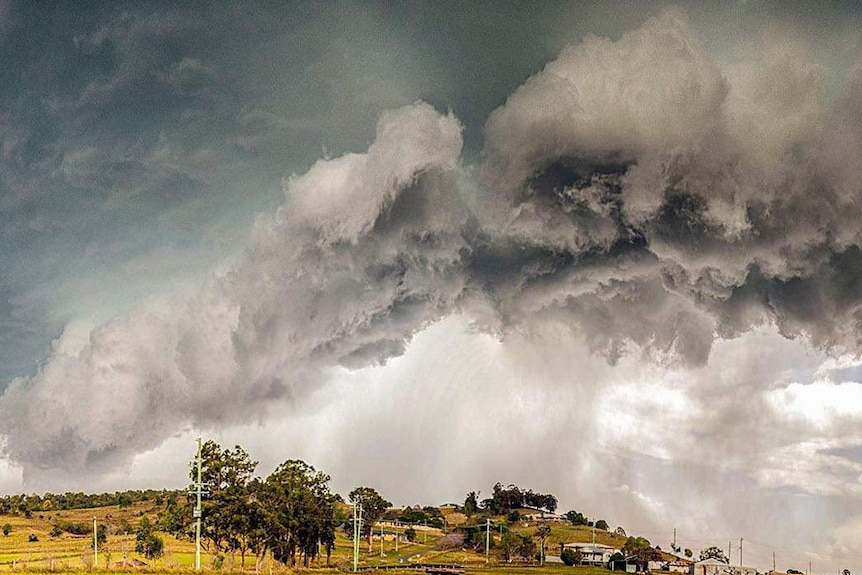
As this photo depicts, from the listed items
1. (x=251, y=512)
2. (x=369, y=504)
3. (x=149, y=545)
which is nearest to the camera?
(x=251, y=512)

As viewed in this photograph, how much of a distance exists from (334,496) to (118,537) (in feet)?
250

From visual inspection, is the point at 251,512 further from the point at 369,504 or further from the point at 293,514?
the point at 369,504

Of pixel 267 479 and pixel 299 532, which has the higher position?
pixel 267 479

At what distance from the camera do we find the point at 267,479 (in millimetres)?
126375

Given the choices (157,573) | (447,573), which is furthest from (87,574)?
(447,573)

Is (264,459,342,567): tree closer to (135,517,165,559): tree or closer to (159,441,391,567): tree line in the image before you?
(159,441,391,567): tree line

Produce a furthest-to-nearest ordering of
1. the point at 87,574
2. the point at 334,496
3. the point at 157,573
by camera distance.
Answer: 1. the point at 334,496
2. the point at 157,573
3. the point at 87,574

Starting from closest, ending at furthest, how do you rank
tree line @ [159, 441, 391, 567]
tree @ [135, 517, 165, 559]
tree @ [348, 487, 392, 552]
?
tree line @ [159, 441, 391, 567]
tree @ [135, 517, 165, 559]
tree @ [348, 487, 392, 552]

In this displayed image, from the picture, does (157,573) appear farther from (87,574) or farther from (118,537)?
(118,537)

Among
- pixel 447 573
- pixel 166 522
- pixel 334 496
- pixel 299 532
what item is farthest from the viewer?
pixel 334 496

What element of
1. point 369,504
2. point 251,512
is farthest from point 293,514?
point 369,504

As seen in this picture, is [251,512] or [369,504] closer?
[251,512]

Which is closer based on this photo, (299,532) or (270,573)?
(270,573)

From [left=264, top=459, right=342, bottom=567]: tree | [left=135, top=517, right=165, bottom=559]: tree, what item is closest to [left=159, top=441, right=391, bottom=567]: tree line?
[left=264, top=459, right=342, bottom=567]: tree
